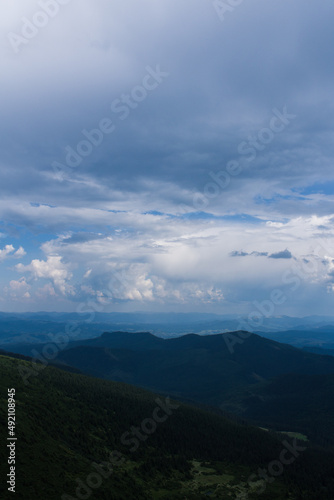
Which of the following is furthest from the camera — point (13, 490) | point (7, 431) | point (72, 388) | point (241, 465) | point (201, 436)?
point (72, 388)

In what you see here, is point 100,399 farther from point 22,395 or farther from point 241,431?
point 241,431

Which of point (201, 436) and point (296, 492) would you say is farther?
point (201, 436)

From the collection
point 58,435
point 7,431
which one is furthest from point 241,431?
point 7,431

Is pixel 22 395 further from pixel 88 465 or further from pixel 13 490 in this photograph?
pixel 13 490

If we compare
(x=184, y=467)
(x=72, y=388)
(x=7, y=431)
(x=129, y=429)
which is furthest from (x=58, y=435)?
(x=72, y=388)

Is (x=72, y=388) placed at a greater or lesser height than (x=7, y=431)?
lesser

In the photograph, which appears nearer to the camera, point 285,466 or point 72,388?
point 285,466

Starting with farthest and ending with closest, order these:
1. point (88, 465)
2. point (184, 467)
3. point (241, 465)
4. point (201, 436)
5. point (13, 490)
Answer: point (201, 436) → point (241, 465) → point (184, 467) → point (88, 465) → point (13, 490)

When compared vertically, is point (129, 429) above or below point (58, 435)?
below

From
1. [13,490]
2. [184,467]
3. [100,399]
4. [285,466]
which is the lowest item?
[285,466]
